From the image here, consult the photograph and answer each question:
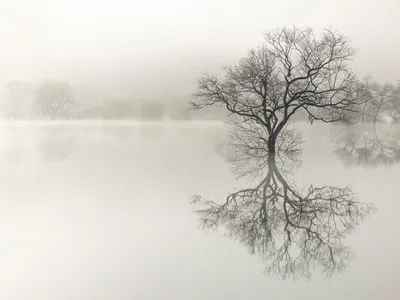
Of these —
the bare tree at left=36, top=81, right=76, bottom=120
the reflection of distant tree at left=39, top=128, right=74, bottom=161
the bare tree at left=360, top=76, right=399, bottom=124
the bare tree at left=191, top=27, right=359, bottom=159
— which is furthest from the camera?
the bare tree at left=36, top=81, right=76, bottom=120

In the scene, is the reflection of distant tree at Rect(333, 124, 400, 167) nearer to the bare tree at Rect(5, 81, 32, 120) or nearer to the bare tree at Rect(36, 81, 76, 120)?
the bare tree at Rect(36, 81, 76, 120)

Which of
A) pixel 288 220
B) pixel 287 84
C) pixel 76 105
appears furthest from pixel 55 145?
pixel 288 220

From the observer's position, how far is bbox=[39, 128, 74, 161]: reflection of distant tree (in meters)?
4.39

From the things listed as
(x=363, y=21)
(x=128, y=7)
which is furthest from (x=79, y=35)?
(x=363, y=21)

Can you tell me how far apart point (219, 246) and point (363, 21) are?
3.80 m

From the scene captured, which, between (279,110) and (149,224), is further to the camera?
(279,110)

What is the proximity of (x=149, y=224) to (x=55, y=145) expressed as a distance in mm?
2815

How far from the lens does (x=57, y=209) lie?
9.20 feet

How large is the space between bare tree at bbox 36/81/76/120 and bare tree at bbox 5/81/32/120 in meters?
A: 0.17

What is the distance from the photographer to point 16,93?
510 cm

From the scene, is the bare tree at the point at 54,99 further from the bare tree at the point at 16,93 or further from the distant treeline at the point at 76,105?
the bare tree at the point at 16,93

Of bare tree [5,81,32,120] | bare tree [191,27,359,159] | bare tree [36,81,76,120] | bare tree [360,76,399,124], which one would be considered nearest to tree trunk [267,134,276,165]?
bare tree [191,27,359,159]

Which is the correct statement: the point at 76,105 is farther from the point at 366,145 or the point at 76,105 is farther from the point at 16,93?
the point at 366,145

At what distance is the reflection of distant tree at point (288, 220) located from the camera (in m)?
1.96
